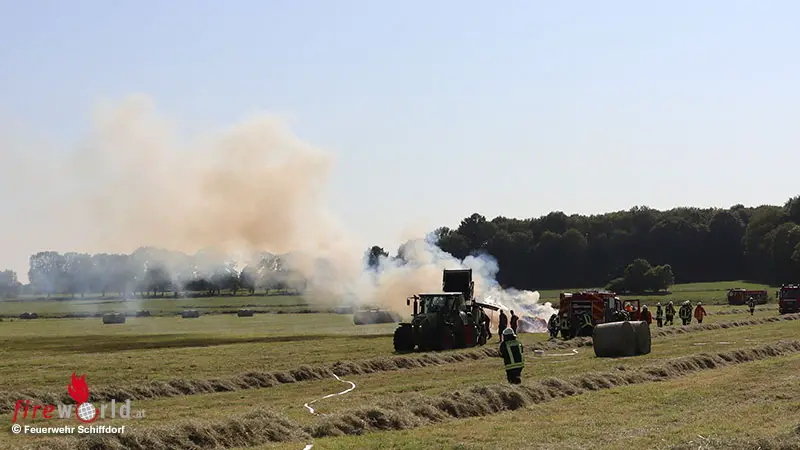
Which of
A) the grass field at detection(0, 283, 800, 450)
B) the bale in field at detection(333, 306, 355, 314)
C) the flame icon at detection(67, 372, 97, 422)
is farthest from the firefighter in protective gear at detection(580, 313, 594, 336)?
the bale in field at detection(333, 306, 355, 314)

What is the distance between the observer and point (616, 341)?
40031 mm

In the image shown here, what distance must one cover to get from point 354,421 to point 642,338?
925 inches

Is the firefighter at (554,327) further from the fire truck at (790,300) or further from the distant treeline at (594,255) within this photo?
the distant treeline at (594,255)

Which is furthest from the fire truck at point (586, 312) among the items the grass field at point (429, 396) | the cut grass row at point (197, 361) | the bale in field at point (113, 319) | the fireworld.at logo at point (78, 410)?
the bale in field at point (113, 319)

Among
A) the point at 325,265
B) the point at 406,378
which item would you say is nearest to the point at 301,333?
the point at 325,265

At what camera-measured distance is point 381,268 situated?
80.4 metres

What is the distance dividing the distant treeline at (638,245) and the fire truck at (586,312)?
76535 mm

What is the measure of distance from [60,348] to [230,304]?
84.6 meters

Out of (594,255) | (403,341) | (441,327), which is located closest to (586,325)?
(441,327)

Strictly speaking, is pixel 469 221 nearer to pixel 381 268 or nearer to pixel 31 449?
pixel 381 268

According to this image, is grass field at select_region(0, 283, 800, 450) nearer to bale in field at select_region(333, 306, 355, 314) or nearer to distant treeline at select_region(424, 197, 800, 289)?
bale in field at select_region(333, 306, 355, 314)

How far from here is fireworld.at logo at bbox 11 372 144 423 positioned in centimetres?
2320

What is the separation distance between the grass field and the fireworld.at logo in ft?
1.29

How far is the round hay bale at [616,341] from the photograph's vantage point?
3997cm
